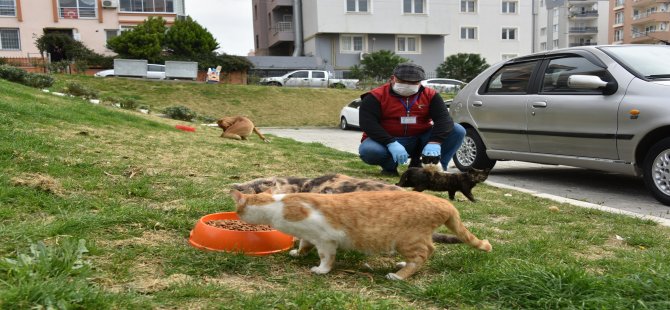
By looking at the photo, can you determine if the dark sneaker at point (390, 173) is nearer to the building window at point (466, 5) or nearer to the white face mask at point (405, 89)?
the white face mask at point (405, 89)

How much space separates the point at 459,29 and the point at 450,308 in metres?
54.7

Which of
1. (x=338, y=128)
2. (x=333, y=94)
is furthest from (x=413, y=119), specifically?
(x=333, y=94)

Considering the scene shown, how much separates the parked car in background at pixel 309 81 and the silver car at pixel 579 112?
27298 millimetres

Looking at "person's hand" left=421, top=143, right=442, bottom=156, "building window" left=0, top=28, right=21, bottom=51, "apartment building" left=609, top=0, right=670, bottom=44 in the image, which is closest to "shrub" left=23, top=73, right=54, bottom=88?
"person's hand" left=421, top=143, right=442, bottom=156

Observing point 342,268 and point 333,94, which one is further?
point 333,94

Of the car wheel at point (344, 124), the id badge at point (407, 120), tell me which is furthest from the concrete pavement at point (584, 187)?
the car wheel at point (344, 124)

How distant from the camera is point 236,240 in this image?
315 cm

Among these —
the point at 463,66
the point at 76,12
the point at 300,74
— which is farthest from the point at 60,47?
the point at 463,66

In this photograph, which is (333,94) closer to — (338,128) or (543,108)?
(338,128)

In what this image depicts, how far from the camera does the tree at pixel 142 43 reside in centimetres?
3775

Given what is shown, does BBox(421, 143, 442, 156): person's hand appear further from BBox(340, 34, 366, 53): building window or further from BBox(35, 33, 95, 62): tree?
BBox(340, 34, 366, 53): building window

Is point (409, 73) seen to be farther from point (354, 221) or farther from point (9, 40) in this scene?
point (9, 40)

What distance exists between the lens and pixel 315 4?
150ft

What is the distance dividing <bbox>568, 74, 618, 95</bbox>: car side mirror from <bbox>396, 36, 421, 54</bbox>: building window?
42.3 meters
